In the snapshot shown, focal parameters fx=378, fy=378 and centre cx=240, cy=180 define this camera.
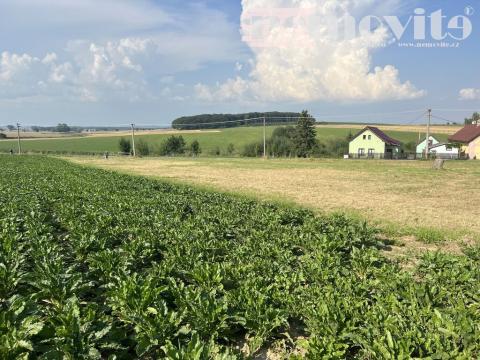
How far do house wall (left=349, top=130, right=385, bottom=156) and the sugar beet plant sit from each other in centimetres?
7188

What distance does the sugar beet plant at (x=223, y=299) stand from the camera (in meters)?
4.16

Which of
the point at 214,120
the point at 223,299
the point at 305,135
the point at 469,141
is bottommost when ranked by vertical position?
the point at 223,299

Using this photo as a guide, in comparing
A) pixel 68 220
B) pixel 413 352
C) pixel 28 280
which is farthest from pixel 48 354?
pixel 68 220

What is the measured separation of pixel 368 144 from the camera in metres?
77.7

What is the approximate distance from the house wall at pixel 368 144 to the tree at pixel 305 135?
871cm

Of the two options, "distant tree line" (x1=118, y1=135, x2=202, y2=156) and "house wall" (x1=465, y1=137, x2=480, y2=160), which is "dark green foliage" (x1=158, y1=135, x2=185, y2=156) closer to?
"distant tree line" (x1=118, y1=135, x2=202, y2=156)

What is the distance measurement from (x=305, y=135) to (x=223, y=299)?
74214 mm

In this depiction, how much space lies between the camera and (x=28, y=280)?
227 inches

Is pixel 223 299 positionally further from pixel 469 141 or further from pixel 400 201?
pixel 469 141

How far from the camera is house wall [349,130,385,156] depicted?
250ft

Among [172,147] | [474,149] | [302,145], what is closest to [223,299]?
[474,149]

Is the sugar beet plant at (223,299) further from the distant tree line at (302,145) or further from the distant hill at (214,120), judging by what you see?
the distant hill at (214,120)

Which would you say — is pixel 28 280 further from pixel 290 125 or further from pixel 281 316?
pixel 290 125

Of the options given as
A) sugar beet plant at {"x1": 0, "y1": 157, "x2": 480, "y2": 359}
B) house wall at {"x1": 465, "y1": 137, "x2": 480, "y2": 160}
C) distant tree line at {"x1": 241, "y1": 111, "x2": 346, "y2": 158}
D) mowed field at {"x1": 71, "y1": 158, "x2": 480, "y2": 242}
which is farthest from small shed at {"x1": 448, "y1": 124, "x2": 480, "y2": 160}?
sugar beet plant at {"x1": 0, "y1": 157, "x2": 480, "y2": 359}
